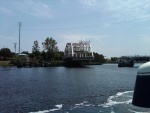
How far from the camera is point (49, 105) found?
33250mm

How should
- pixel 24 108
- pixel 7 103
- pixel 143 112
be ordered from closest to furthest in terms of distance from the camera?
pixel 143 112 < pixel 24 108 < pixel 7 103

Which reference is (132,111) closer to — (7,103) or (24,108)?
(24,108)

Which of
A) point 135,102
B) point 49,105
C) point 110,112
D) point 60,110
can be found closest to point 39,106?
point 49,105

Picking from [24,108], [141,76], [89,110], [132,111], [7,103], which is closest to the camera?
[141,76]

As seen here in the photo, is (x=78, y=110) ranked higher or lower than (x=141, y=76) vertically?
lower

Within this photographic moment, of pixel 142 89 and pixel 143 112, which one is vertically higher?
pixel 142 89

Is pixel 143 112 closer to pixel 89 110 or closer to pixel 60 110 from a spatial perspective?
pixel 89 110

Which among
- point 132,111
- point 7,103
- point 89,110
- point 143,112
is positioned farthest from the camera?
point 7,103

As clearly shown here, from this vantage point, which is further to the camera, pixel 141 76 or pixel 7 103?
pixel 7 103

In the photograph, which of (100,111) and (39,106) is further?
(39,106)

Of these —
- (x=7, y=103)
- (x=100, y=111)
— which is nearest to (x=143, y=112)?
(x=100, y=111)

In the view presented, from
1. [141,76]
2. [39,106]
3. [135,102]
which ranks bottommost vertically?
[39,106]

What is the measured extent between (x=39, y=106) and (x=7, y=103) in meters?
4.89

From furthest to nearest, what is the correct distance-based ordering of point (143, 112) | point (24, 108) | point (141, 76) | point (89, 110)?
point (24, 108) < point (89, 110) < point (143, 112) < point (141, 76)
